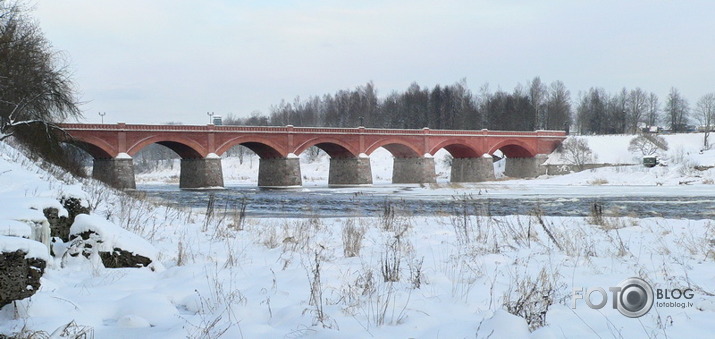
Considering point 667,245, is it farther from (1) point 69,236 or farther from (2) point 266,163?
(2) point 266,163

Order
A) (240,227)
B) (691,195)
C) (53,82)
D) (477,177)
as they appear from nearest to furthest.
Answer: (240,227), (53,82), (691,195), (477,177)

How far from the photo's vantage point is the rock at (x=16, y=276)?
4059 mm

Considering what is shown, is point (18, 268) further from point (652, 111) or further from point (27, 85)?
point (652, 111)

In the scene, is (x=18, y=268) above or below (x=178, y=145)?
below

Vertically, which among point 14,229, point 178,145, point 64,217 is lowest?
point 64,217

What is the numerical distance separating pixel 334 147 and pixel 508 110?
1634 inches

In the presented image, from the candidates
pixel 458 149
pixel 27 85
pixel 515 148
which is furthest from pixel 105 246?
pixel 515 148

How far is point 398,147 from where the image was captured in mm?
60469

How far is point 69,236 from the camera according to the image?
21.7 feet

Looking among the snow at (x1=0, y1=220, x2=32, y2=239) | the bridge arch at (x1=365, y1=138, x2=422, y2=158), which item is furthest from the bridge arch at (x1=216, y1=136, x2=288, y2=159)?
the snow at (x1=0, y1=220, x2=32, y2=239)

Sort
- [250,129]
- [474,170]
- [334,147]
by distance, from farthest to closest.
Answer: [474,170] → [334,147] → [250,129]

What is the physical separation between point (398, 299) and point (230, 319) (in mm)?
1533

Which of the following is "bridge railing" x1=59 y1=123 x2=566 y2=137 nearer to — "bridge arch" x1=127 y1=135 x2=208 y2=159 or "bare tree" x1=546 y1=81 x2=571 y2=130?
"bridge arch" x1=127 y1=135 x2=208 y2=159

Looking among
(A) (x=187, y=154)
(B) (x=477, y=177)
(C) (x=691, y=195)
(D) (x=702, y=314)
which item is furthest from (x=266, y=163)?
(D) (x=702, y=314)
